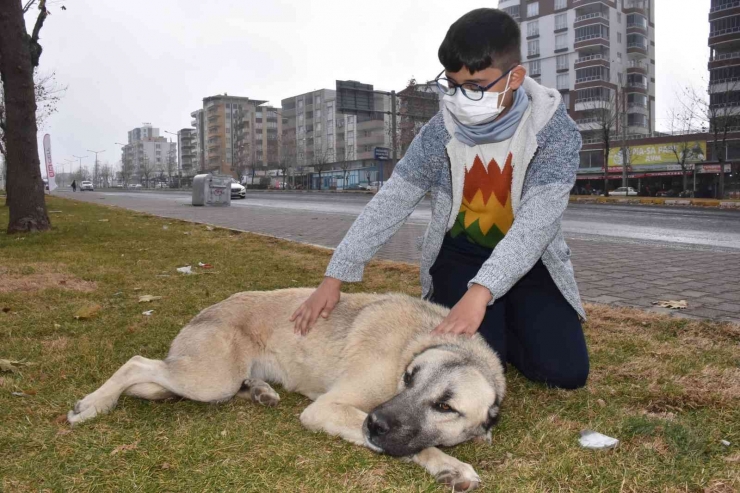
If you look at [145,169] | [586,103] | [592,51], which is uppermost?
[592,51]

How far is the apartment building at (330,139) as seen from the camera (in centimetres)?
9094

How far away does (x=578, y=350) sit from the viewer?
3.60 metres

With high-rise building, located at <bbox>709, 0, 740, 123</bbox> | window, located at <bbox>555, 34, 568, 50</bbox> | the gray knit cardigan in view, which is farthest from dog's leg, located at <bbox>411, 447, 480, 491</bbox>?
window, located at <bbox>555, 34, 568, 50</bbox>

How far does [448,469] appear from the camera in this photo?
2.45 m

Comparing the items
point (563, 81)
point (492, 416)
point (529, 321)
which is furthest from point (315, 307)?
point (563, 81)

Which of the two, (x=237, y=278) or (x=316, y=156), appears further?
(x=316, y=156)

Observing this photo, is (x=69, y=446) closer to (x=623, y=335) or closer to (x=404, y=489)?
(x=404, y=489)

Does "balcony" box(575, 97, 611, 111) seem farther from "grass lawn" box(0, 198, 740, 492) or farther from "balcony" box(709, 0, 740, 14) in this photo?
"grass lawn" box(0, 198, 740, 492)

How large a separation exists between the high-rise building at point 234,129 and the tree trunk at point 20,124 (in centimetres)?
11023

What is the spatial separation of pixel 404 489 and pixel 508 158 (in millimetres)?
2173

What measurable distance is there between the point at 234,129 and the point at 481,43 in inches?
5179

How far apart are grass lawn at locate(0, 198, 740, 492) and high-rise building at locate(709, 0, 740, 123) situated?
62888 millimetres

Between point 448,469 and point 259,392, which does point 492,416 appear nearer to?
point 448,469

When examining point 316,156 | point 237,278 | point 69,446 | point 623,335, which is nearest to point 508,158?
point 623,335
